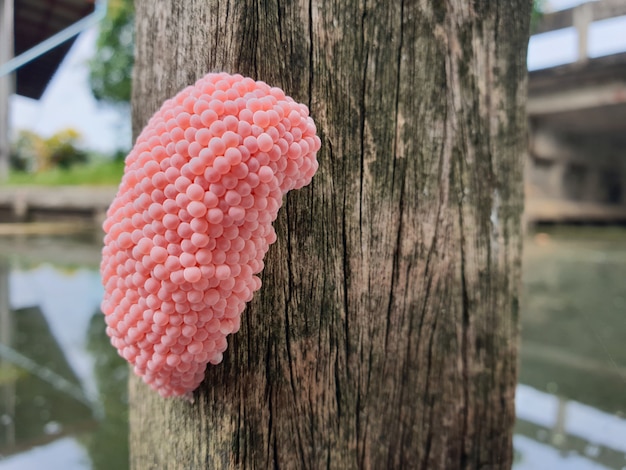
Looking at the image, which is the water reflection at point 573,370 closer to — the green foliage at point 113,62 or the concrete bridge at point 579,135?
the concrete bridge at point 579,135

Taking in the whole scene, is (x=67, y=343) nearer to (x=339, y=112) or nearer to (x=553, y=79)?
(x=339, y=112)

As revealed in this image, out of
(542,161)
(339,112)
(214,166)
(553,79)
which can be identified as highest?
(553,79)

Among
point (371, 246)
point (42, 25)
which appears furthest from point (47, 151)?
point (371, 246)

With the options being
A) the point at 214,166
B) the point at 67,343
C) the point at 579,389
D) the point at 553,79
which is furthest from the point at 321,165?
the point at 553,79

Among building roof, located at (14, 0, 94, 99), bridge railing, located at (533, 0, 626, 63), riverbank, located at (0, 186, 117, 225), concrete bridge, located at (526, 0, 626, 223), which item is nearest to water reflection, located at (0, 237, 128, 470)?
building roof, located at (14, 0, 94, 99)

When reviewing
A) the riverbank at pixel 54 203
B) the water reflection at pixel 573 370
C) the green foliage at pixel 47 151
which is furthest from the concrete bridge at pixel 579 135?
the green foliage at pixel 47 151

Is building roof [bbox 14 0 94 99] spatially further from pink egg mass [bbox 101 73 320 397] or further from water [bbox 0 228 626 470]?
water [bbox 0 228 626 470]
